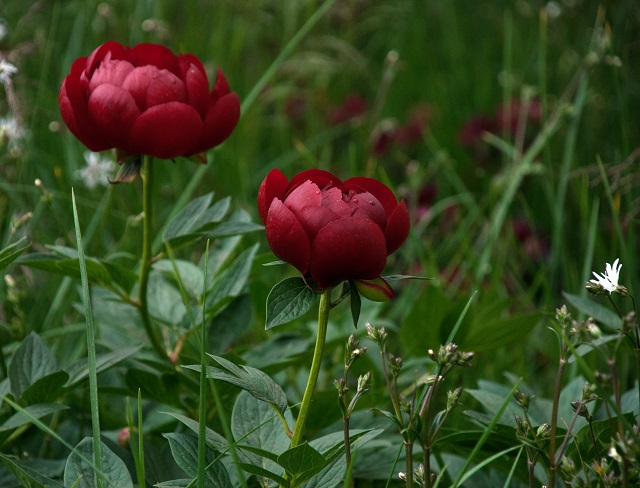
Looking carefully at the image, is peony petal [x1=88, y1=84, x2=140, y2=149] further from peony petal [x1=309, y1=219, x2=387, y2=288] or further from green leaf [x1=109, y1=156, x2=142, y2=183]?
peony petal [x1=309, y1=219, x2=387, y2=288]

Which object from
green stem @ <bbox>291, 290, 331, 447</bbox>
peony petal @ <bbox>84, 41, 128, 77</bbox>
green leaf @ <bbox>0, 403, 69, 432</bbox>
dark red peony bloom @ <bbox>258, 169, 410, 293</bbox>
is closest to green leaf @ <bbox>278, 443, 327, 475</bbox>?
green stem @ <bbox>291, 290, 331, 447</bbox>

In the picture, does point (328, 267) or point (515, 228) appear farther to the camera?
point (515, 228)

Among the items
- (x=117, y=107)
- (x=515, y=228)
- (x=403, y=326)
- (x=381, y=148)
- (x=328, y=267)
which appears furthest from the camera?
(x=381, y=148)

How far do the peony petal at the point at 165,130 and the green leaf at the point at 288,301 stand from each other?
238 millimetres

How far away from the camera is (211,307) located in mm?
1031

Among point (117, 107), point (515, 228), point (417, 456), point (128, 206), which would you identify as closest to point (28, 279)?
point (128, 206)

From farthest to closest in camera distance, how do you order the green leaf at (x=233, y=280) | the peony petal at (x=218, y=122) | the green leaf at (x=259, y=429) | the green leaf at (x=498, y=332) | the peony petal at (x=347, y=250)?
the green leaf at (x=498, y=332) < the green leaf at (x=233, y=280) < the peony petal at (x=218, y=122) < the green leaf at (x=259, y=429) < the peony petal at (x=347, y=250)

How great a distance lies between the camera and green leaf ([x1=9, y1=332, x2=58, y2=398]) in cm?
90

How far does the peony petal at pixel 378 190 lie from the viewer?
75 centimetres

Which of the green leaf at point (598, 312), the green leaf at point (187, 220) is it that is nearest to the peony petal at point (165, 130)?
the green leaf at point (187, 220)

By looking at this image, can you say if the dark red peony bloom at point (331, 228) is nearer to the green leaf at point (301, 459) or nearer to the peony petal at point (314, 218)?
the peony petal at point (314, 218)

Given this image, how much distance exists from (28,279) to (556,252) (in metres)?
1.00

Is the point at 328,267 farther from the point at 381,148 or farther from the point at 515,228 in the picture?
the point at 381,148

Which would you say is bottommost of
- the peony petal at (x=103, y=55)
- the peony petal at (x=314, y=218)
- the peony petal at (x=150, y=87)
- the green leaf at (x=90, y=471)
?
the green leaf at (x=90, y=471)
